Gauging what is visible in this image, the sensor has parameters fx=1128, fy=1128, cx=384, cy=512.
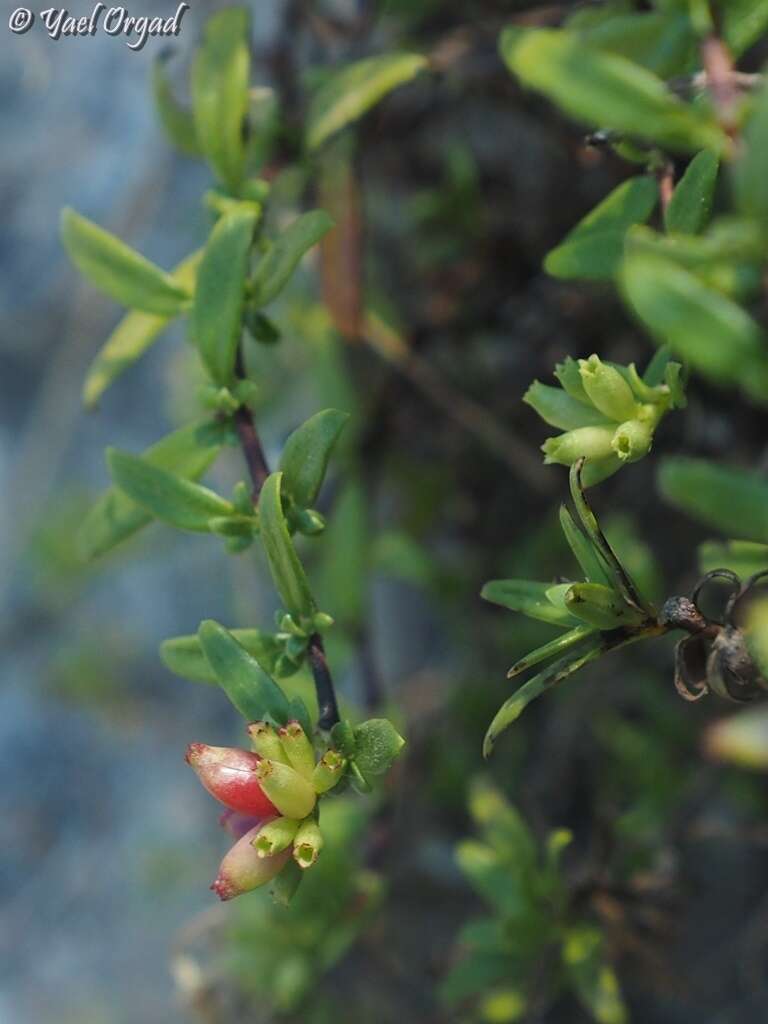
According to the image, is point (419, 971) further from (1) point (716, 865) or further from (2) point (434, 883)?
(1) point (716, 865)

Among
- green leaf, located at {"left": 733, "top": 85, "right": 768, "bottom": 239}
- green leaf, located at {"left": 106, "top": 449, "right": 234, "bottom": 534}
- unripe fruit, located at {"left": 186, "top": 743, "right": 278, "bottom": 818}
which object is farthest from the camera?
green leaf, located at {"left": 106, "top": 449, "right": 234, "bottom": 534}

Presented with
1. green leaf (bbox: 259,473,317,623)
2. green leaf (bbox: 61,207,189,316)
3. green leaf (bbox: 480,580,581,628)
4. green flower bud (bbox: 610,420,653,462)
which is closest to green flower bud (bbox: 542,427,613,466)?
green flower bud (bbox: 610,420,653,462)

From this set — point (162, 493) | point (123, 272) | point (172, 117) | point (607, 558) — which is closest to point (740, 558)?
point (607, 558)

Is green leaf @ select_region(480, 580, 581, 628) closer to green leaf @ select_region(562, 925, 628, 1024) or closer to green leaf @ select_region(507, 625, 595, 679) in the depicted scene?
green leaf @ select_region(507, 625, 595, 679)

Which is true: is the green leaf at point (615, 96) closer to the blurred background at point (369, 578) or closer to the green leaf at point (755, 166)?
the green leaf at point (755, 166)

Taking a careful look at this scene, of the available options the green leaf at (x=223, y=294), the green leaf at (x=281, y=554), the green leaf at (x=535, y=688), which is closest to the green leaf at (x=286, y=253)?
the green leaf at (x=223, y=294)
